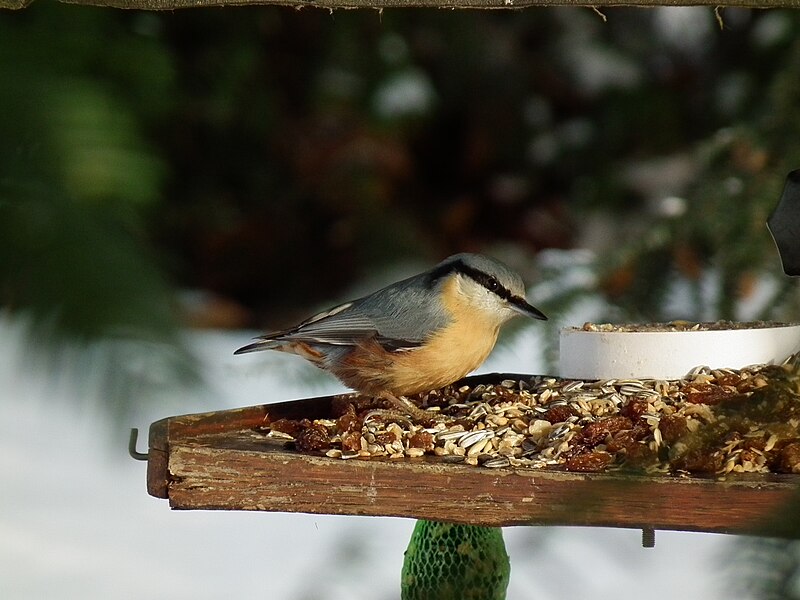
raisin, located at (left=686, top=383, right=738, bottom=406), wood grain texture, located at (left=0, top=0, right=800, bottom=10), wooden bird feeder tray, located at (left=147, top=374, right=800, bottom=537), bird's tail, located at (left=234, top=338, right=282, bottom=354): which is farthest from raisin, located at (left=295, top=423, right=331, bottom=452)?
wood grain texture, located at (left=0, top=0, right=800, bottom=10)

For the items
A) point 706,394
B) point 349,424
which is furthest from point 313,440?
point 706,394

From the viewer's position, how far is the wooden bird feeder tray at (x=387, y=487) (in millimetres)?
1045

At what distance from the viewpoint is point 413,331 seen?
1924 millimetres

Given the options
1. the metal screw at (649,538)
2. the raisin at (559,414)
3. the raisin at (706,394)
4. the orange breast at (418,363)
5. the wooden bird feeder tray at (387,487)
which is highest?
the orange breast at (418,363)

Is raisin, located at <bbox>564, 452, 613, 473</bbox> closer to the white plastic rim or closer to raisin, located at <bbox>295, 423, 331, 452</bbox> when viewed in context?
raisin, located at <bbox>295, 423, 331, 452</bbox>

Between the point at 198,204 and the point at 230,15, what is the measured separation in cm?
46

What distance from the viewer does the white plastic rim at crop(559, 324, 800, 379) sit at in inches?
65.8

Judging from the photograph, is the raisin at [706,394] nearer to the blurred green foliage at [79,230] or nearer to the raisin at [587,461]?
the raisin at [587,461]

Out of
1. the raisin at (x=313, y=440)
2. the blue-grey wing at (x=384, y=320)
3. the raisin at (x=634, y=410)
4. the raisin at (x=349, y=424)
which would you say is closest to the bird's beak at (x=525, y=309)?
the blue-grey wing at (x=384, y=320)

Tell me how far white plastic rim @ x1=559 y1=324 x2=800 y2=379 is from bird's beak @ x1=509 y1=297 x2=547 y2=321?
89 mm

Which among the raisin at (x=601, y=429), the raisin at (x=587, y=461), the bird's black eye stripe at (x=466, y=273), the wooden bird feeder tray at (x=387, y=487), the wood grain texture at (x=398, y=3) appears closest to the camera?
the wood grain texture at (x=398, y=3)

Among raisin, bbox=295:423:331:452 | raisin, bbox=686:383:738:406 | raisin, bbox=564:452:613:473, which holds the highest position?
raisin, bbox=686:383:738:406

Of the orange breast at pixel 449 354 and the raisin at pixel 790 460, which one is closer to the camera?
the raisin at pixel 790 460

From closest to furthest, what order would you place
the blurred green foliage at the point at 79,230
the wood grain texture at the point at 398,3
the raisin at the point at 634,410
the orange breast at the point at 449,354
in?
the blurred green foliage at the point at 79,230 → the wood grain texture at the point at 398,3 → the raisin at the point at 634,410 → the orange breast at the point at 449,354
